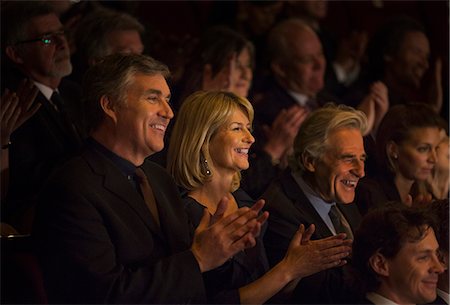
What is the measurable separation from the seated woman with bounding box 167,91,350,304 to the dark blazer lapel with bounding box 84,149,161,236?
0.16m

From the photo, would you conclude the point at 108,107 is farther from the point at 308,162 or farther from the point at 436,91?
the point at 436,91

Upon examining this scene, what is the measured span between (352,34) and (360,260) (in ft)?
8.25

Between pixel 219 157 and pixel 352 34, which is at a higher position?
pixel 219 157

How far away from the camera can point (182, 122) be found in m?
2.94

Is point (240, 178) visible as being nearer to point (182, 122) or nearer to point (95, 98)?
point (182, 122)

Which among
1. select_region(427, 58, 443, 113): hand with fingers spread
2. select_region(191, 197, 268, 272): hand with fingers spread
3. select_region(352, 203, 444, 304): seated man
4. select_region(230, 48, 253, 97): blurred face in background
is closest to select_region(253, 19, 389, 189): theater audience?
select_region(230, 48, 253, 97): blurred face in background

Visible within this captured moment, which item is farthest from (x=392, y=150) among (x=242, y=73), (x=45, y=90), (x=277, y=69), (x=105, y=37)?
(x=45, y=90)

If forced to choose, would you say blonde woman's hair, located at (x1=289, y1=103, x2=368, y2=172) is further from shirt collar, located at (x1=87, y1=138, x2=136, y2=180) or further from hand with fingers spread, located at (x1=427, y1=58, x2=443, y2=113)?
hand with fingers spread, located at (x1=427, y1=58, x2=443, y2=113)

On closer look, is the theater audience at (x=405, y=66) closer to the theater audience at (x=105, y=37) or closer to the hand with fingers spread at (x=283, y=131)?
the hand with fingers spread at (x=283, y=131)

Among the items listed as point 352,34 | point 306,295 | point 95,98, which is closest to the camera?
point 95,98

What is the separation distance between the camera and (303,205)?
3176 millimetres

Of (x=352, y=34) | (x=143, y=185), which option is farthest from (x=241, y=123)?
(x=352, y=34)

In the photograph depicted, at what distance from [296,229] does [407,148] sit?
629 mm

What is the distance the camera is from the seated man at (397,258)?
312 cm
